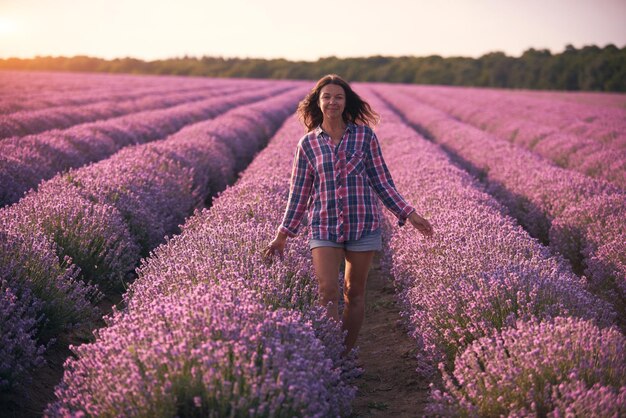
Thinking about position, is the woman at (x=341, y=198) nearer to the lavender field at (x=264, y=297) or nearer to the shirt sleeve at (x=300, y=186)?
the shirt sleeve at (x=300, y=186)

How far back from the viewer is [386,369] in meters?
4.07

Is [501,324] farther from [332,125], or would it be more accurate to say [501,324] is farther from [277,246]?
[332,125]

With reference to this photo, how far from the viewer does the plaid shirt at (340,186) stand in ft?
10.9

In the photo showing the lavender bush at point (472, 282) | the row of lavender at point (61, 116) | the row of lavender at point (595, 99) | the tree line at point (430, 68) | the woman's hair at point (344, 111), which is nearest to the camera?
the lavender bush at point (472, 282)

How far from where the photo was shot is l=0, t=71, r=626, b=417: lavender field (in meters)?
2.29

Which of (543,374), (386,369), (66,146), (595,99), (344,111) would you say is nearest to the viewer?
(543,374)

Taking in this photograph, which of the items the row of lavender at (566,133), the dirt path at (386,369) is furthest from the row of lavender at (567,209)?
the dirt path at (386,369)

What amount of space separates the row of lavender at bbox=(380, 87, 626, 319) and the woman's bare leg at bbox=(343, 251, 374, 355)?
7.05ft

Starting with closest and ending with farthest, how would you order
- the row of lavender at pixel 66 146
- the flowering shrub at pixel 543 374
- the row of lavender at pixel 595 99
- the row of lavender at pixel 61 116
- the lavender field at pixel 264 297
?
the lavender field at pixel 264 297
the flowering shrub at pixel 543 374
the row of lavender at pixel 66 146
the row of lavender at pixel 61 116
the row of lavender at pixel 595 99

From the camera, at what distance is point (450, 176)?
23.3 feet

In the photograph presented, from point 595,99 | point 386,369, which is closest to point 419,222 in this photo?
point 386,369

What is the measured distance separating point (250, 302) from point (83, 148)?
7701mm

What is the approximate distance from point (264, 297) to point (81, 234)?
2320 mm

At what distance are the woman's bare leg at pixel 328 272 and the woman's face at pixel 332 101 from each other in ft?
2.60
